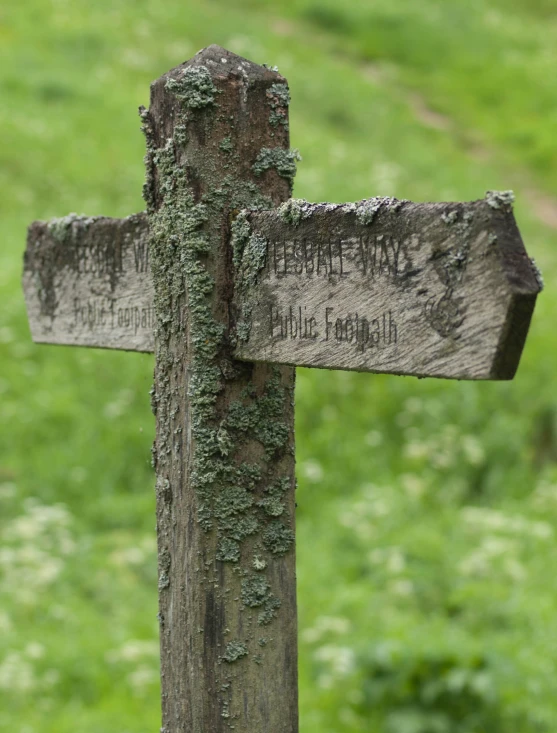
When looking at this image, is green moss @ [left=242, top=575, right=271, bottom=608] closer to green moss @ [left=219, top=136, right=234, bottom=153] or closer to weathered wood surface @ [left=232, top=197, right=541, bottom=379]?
weathered wood surface @ [left=232, top=197, right=541, bottom=379]

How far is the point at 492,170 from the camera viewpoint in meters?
12.2

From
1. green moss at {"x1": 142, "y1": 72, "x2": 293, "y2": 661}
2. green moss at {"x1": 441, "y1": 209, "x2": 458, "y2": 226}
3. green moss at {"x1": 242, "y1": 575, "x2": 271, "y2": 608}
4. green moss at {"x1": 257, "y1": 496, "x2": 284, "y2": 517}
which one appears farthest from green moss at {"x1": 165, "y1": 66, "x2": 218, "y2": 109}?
green moss at {"x1": 242, "y1": 575, "x2": 271, "y2": 608}

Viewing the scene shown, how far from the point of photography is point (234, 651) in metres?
1.46

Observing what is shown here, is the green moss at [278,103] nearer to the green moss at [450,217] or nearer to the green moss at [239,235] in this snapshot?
the green moss at [239,235]

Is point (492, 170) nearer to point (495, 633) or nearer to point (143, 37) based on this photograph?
point (143, 37)

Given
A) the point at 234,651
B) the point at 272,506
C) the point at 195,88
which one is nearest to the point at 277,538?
the point at 272,506

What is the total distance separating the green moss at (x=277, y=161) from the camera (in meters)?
1.45

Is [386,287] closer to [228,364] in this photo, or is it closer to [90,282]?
[228,364]

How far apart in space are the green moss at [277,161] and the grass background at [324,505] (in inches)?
29.5

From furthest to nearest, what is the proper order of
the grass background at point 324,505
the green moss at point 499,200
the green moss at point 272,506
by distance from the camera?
the grass background at point 324,505 < the green moss at point 272,506 < the green moss at point 499,200

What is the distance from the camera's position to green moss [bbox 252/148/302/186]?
57.1 inches

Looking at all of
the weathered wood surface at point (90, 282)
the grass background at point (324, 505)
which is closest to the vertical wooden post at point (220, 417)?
the weathered wood surface at point (90, 282)

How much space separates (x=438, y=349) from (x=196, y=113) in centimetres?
60

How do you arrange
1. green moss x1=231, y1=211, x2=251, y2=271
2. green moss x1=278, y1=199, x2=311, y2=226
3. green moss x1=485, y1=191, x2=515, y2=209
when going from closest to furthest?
green moss x1=485, y1=191, x2=515, y2=209
green moss x1=278, y1=199, x2=311, y2=226
green moss x1=231, y1=211, x2=251, y2=271
